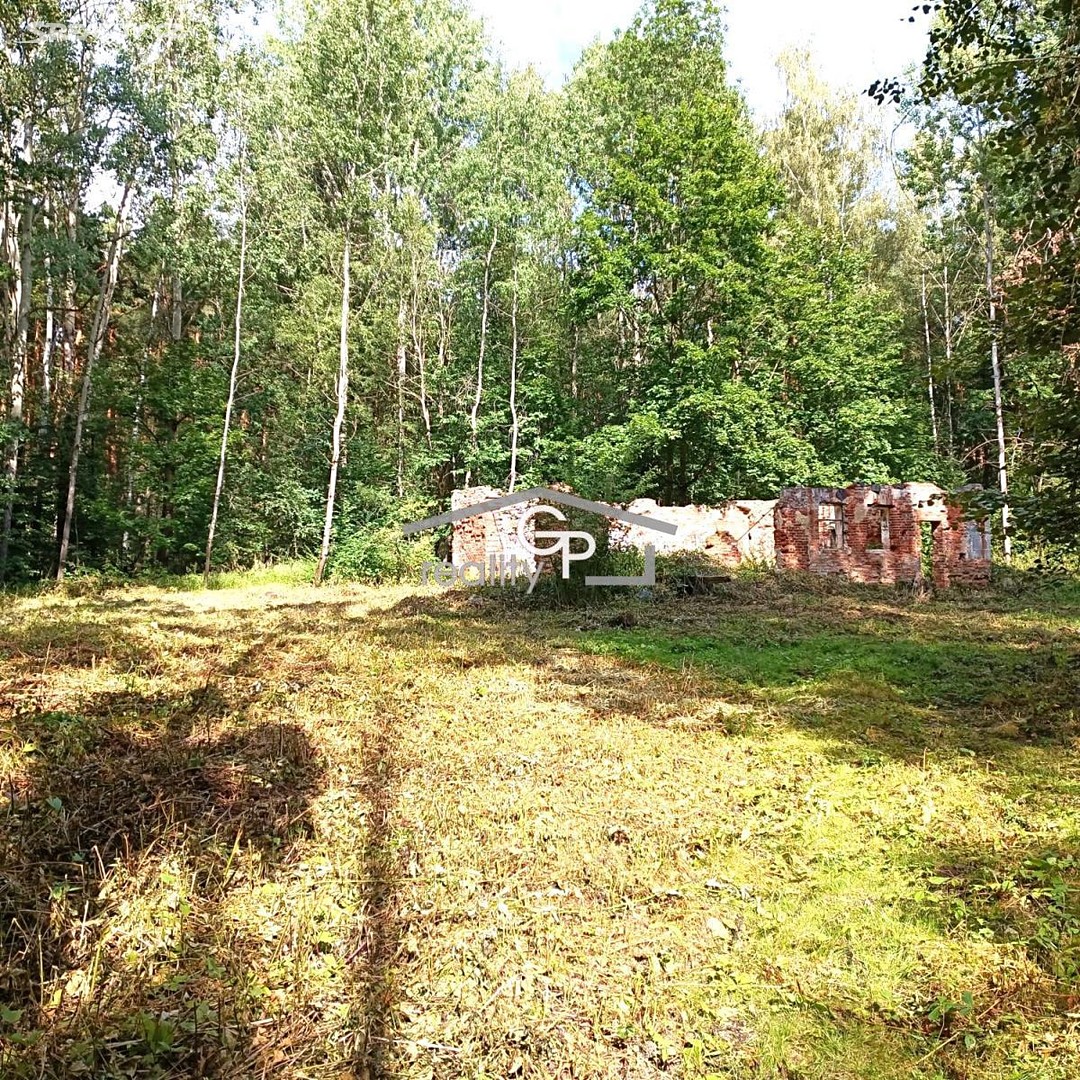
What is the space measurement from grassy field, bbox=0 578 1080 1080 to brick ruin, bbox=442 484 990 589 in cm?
726

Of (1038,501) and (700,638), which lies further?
(700,638)

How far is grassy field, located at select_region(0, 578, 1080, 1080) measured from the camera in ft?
7.06

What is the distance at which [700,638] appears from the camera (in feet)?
29.3

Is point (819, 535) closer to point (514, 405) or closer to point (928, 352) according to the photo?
point (514, 405)

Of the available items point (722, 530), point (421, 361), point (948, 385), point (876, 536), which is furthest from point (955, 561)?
point (421, 361)

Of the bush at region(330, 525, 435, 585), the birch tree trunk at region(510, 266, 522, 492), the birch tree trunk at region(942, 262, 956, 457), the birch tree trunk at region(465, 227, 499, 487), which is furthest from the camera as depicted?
the birch tree trunk at region(942, 262, 956, 457)

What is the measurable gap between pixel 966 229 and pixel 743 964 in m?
20.9

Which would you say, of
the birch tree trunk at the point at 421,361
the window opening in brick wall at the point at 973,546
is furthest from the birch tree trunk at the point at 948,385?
the birch tree trunk at the point at 421,361

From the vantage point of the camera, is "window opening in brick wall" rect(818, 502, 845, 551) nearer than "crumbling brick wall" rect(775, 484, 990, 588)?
No

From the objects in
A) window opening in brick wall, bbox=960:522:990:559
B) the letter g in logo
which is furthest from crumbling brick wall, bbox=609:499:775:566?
window opening in brick wall, bbox=960:522:990:559

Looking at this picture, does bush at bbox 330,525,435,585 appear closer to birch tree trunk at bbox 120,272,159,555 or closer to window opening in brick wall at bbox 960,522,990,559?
birch tree trunk at bbox 120,272,159,555

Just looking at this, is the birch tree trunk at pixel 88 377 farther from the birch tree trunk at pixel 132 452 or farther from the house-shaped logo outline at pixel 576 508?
the house-shaped logo outline at pixel 576 508

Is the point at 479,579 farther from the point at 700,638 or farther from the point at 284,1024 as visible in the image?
the point at 284,1024

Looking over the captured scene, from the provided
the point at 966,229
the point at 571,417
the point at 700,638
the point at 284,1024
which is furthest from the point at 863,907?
the point at 966,229
